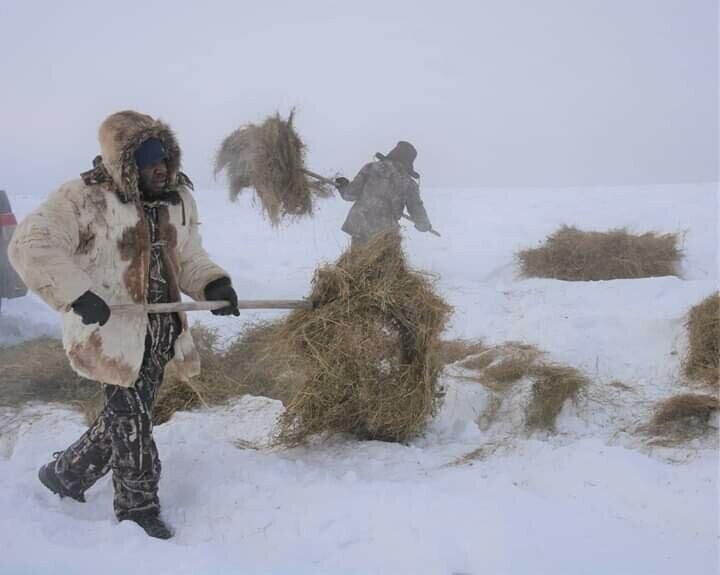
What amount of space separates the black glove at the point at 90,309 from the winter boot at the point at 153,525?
809 millimetres

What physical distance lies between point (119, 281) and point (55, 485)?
946 millimetres

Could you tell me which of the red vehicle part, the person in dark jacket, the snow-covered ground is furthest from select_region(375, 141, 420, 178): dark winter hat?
the red vehicle part

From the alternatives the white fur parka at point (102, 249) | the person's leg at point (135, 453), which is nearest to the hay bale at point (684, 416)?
the person's leg at point (135, 453)

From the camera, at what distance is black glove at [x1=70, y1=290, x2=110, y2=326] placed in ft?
7.91

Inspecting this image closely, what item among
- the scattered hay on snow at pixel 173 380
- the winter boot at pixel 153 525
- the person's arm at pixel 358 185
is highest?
the person's arm at pixel 358 185

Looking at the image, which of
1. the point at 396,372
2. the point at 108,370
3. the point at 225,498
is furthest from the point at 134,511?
the point at 396,372

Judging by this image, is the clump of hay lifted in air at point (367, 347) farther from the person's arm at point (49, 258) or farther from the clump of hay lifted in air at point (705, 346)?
the clump of hay lifted in air at point (705, 346)

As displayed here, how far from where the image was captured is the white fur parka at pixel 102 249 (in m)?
2.41

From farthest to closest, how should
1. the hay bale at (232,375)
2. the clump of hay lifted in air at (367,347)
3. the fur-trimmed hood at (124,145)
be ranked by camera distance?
the hay bale at (232,375) → the clump of hay lifted in air at (367,347) → the fur-trimmed hood at (124,145)

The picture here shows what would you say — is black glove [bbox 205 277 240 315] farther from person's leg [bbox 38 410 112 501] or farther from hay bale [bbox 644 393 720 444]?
hay bale [bbox 644 393 720 444]

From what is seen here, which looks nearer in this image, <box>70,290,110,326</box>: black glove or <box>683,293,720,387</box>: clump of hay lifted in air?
<box>70,290,110,326</box>: black glove

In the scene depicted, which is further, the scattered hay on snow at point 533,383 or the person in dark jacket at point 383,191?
the person in dark jacket at point 383,191

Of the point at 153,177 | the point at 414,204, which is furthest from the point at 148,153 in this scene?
the point at 414,204

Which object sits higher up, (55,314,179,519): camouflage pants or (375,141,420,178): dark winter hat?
(375,141,420,178): dark winter hat
